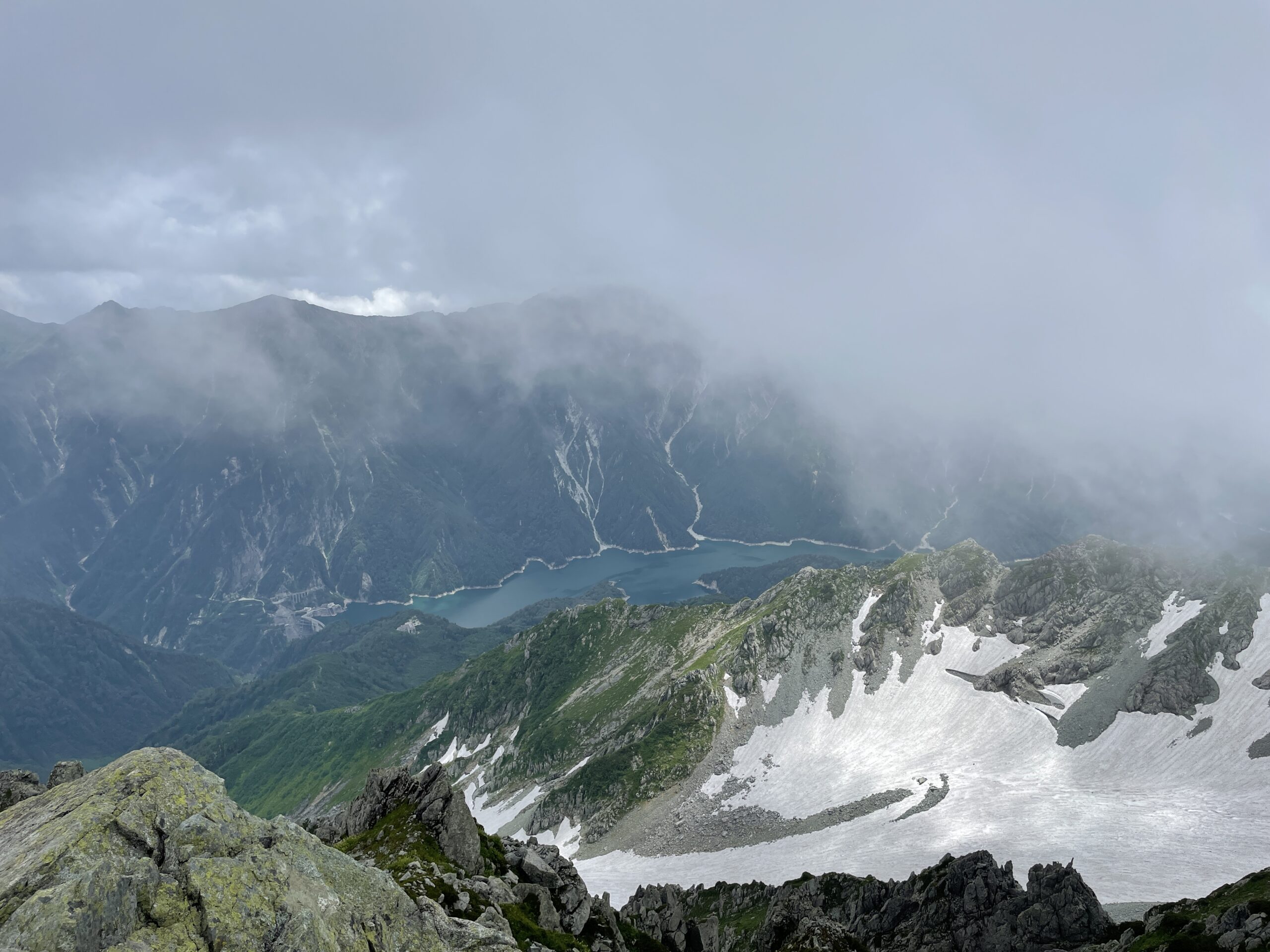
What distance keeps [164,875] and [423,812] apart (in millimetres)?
44147

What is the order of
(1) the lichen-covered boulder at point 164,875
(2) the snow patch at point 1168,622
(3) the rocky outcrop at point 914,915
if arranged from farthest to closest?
(2) the snow patch at point 1168,622 → (3) the rocky outcrop at point 914,915 → (1) the lichen-covered boulder at point 164,875

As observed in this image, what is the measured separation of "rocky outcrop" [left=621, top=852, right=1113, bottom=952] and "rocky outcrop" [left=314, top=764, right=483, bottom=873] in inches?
1057

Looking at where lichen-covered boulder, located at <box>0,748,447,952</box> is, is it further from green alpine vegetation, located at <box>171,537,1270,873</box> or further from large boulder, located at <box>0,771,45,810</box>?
green alpine vegetation, located at <box>171,537,1270,873</box>

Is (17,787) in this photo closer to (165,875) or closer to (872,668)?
(165,875)

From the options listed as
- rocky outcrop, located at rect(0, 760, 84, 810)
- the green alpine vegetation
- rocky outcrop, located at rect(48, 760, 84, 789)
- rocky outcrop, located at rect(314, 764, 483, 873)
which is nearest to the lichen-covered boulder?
rocky outcrop, located at rect(0, 760, 84, 810)

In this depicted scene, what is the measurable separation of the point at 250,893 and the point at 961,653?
164 m

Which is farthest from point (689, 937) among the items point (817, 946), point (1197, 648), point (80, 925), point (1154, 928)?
point (1197, 648)

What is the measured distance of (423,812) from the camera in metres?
64.2

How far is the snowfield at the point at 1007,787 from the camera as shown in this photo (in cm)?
9562

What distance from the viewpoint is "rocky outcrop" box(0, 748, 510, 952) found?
818 inches

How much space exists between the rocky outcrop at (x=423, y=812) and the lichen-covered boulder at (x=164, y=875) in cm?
3401

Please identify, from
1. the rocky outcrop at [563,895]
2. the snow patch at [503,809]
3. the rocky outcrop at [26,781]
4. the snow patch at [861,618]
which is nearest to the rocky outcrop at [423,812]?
the rocky outcrop at [563,895]

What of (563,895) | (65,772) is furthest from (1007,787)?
(65,772)

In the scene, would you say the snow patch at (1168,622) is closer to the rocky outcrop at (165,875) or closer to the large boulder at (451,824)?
the large boulder at (451,824)
